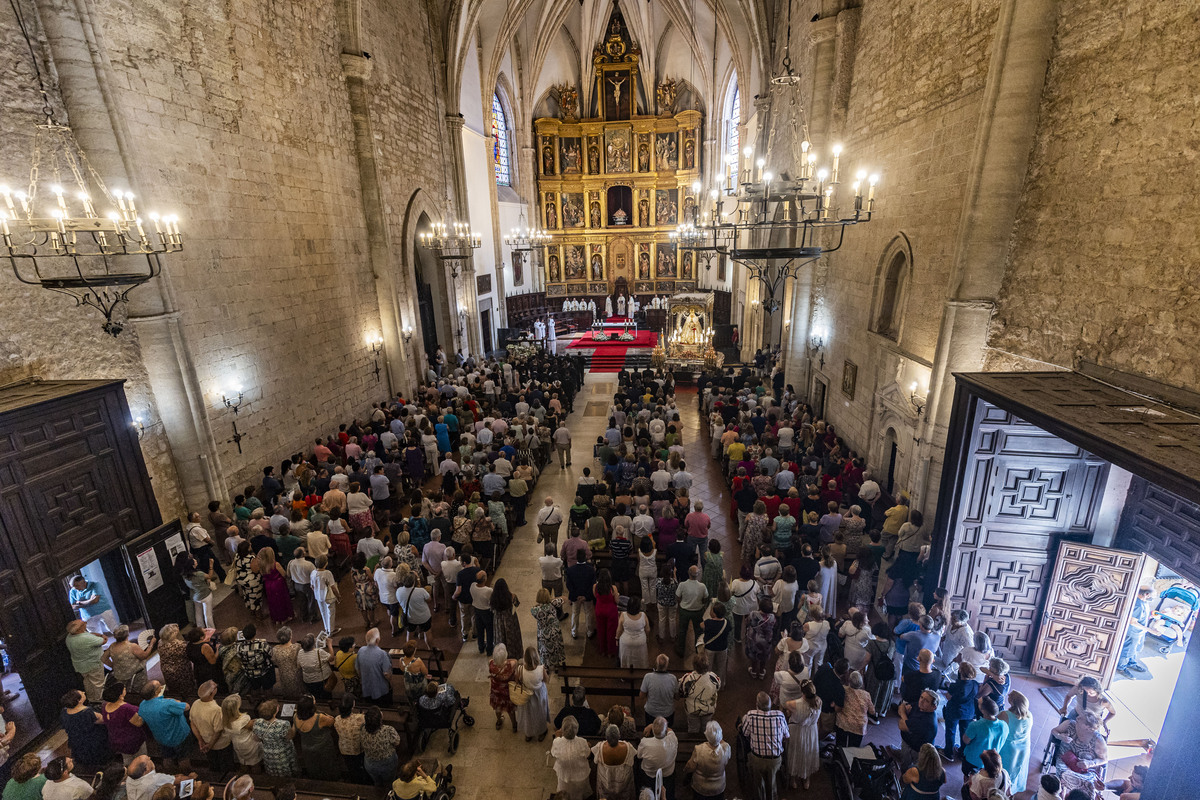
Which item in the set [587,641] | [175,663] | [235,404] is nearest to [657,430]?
[587,641]

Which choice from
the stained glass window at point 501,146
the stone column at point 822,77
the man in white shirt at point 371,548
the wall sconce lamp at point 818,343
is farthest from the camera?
the stained glass window at point 501,146

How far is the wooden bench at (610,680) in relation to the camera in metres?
5.32

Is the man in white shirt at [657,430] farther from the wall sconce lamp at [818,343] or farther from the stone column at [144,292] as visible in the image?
the stone column at [144,292]

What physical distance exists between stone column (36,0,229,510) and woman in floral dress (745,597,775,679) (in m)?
8.17

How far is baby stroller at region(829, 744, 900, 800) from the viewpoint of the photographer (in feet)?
14.3

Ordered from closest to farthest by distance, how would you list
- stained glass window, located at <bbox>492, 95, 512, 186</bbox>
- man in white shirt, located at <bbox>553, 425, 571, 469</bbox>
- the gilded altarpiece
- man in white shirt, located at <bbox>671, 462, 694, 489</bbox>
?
man in white shirt, located at <bbox>671, 462, 694, 489</bbox>
man in white shirt, located at <bbox>553, 425, 571, 469</bbox>
stained glass window, located at <bbox>492, 95, 512, 186</bbox>
the gilded altarpiece

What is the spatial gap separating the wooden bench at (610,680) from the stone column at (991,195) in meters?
5.07

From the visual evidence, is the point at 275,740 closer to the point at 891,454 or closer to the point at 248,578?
the point at 248,578

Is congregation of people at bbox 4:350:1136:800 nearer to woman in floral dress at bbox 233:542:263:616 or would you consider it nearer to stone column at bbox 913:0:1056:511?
woman in floral dress at bbox 233:542:263:616

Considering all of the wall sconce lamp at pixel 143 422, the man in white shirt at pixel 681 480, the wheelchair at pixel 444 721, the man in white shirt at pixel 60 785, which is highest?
the wall sconce lamp at pixel 143 422

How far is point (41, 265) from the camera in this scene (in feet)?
21.2

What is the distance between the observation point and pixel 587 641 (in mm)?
6688

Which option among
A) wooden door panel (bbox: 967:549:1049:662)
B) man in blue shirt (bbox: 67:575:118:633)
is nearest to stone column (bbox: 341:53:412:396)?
man in blue shirt (bbox: 67:575:118:633)

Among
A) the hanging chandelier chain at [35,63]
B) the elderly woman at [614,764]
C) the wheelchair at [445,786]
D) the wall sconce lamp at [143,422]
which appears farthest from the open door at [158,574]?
the elderly woman at [614,764]
